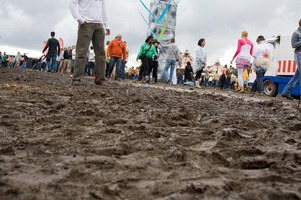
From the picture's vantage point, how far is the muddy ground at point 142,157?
1161 mm

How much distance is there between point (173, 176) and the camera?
1325 mm

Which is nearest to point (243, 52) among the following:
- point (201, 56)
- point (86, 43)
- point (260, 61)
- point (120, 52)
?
point (260, 61)

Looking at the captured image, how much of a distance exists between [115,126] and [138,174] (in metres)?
0.99

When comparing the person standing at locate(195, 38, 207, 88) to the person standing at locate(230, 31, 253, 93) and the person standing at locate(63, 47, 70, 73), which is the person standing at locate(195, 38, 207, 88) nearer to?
the person standing at locate(230, 31, 253, 93)

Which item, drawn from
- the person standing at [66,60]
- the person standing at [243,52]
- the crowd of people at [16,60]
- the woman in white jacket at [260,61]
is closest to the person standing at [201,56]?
the person standing at [243,52]

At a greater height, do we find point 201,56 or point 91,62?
point 201,56

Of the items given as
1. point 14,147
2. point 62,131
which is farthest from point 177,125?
point 14,147

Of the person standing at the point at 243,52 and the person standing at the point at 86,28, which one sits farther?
the person standing at the point at 243,52

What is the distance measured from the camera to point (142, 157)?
61.6 inches

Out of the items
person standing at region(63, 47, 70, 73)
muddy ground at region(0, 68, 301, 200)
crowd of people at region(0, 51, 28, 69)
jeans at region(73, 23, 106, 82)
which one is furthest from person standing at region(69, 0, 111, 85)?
crowd of people at region(0, 51, 28, 69)

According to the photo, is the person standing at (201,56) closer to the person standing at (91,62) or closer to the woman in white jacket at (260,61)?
the woman in white jacket at (260,61)

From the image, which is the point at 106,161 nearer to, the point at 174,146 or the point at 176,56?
the point at 174,146

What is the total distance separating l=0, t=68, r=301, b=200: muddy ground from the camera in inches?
45.7

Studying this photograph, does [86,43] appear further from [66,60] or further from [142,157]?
[66,60]
